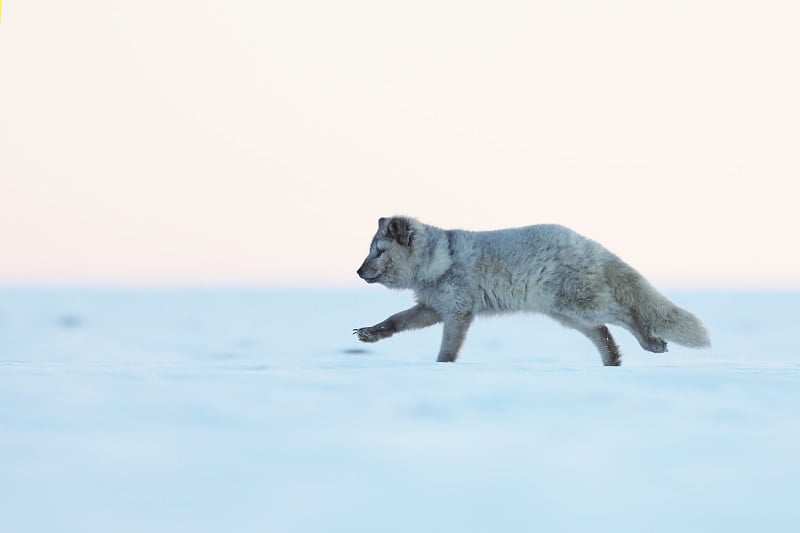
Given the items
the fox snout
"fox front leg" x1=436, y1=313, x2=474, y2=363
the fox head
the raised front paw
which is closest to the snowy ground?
"fox front leg" x1=436, y1=313, x2=474, y2=363

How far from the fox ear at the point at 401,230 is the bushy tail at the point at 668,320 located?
6.30ft

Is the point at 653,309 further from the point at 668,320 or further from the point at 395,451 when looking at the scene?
the point at 395,451

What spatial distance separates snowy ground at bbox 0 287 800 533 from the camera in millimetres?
2594

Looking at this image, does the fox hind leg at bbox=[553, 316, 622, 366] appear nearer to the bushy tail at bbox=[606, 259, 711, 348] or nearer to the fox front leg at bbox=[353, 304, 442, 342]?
the bushy tail at bbox=[606, 259, 711, 348]

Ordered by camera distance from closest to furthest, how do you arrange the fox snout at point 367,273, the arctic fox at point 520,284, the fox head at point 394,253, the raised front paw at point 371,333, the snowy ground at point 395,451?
1. the snowy ground at point 395,451
2. the arctic fox at point 520,284
3. the raised front paw at point 371,333
4. the fox head at point 394,253
5. the fox snout at point 367,273

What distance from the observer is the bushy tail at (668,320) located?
677cm

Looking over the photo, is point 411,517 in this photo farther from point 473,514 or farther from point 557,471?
point 557,471

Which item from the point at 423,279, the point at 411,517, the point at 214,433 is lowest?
the point at 411,517

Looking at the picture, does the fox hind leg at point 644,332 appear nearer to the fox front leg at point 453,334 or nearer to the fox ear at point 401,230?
the fox front leg at point 453,334

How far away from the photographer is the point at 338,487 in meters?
2.70

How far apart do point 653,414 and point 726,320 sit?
21416 millimetres

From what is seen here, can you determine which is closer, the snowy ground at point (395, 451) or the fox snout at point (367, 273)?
the snowy ground at point (395, 451)

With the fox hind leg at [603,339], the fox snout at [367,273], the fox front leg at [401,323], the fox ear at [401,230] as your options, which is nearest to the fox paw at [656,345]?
the fox hind leg at [603,339]

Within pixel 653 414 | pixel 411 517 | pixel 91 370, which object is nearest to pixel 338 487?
pixel 411 517
